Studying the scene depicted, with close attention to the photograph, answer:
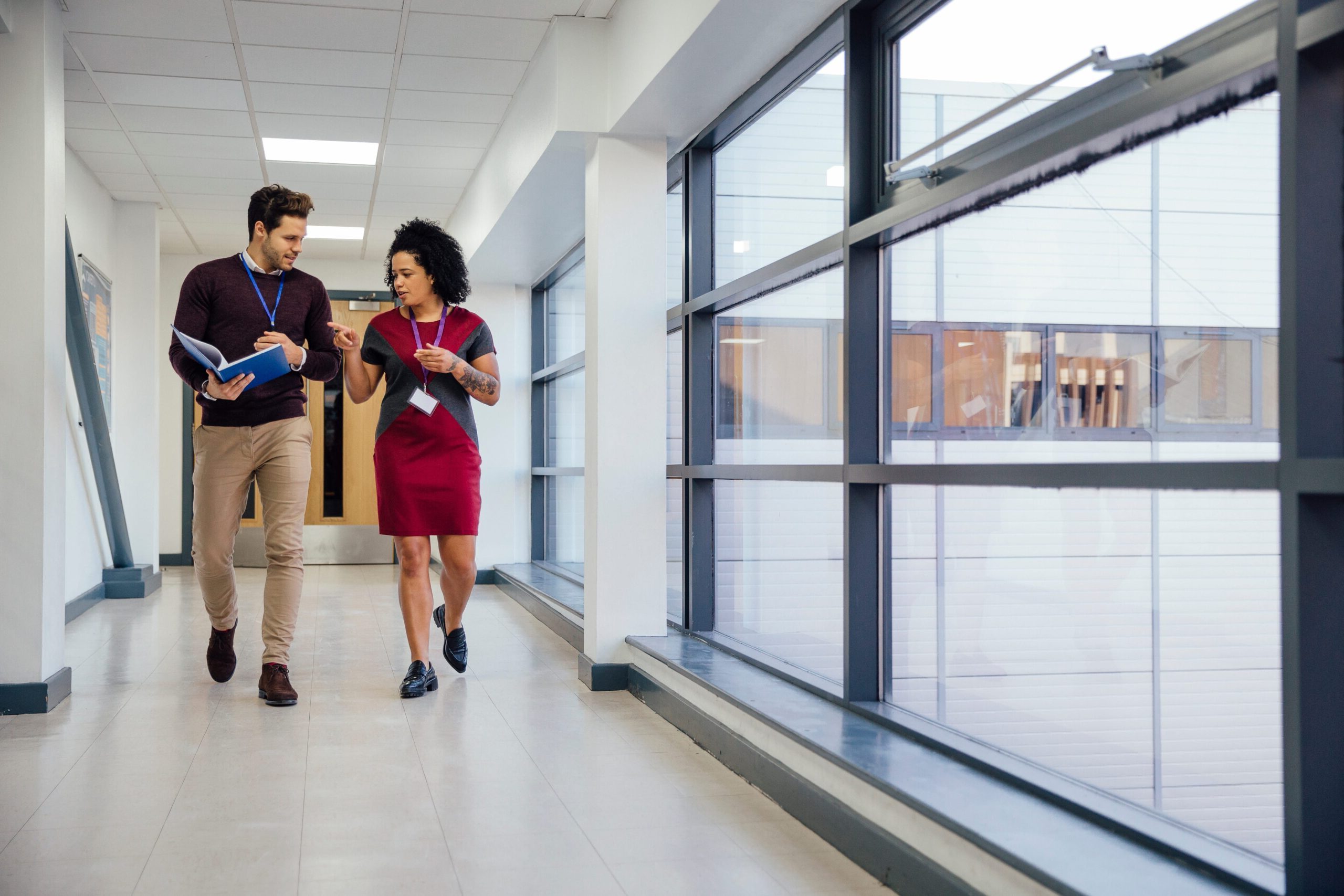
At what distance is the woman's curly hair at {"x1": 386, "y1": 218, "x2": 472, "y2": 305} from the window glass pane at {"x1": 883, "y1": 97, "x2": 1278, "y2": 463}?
168 cm

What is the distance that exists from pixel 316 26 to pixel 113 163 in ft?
8.84

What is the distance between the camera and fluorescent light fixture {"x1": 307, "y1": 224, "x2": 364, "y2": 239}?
787 centimetres

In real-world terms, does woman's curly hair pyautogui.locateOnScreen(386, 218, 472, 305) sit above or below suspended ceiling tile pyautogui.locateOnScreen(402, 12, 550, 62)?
below

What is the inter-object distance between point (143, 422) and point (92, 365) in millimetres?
2008

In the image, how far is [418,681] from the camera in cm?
368

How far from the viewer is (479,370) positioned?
375 centimetres

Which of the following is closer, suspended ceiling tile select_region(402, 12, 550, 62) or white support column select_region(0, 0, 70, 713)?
white support column select_region(0, 0, 70, 713)

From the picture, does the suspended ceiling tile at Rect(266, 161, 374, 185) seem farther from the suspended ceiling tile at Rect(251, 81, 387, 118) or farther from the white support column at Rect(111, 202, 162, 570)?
the white support column at Rect(111, 202, 162, 570)

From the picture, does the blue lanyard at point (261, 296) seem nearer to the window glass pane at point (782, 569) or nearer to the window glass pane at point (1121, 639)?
the window glass pane at point (782, 569)

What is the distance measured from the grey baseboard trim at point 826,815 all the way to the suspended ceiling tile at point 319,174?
3981 millimetres

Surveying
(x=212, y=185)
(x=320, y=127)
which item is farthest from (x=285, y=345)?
(x=212, y=185)

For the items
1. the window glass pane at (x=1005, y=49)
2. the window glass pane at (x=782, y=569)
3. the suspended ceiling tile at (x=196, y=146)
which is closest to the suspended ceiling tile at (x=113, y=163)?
the suspended ceiling tile at (x=196, y=146)

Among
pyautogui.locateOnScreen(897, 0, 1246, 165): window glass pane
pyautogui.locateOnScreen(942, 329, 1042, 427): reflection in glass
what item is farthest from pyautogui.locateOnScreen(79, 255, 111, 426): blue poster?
pyautogui.locateOnScreen(942, 329, 1042, 427): reflection in glass

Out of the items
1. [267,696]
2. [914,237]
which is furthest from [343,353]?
[914,237]
